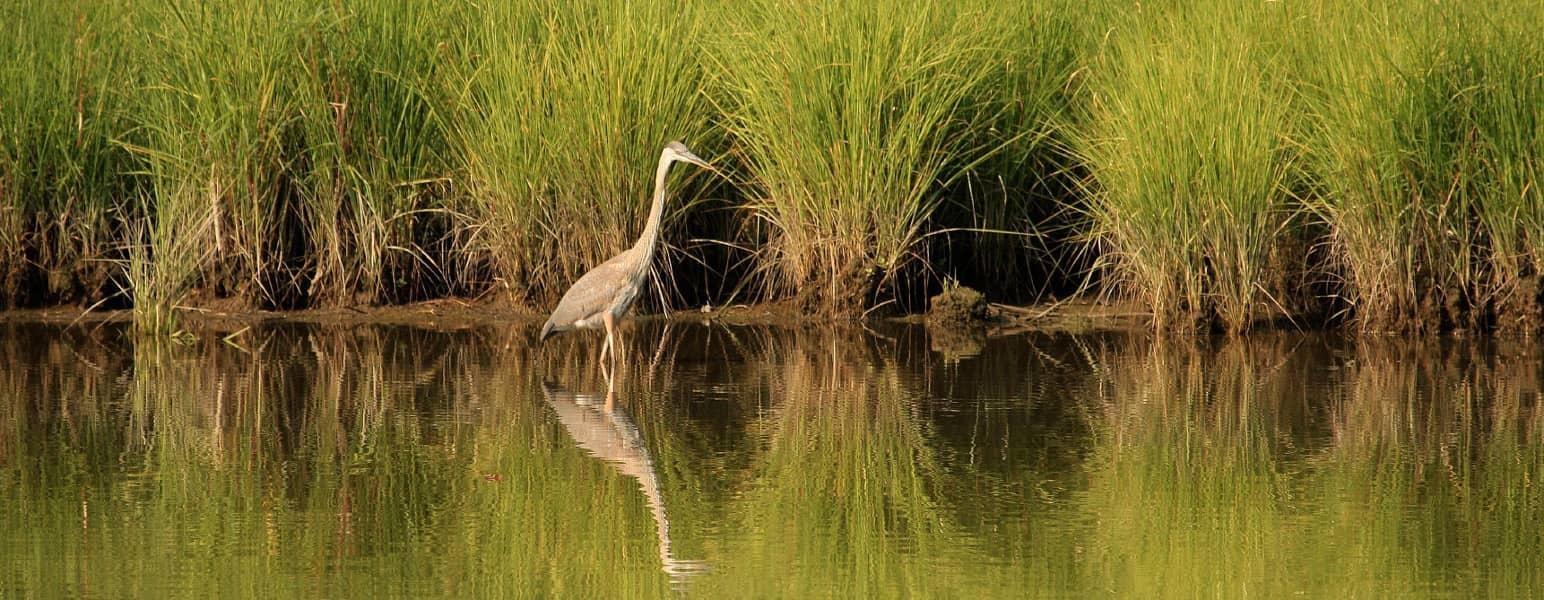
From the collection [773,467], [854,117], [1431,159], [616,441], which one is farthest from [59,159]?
[1431,159]

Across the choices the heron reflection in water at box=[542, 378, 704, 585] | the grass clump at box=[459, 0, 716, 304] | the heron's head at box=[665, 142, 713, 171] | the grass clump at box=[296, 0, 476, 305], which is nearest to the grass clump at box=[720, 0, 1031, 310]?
the grass clump at box=[459, 0, 716, 304]

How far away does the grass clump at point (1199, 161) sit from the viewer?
10062mm

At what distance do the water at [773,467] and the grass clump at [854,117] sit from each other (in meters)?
0.62

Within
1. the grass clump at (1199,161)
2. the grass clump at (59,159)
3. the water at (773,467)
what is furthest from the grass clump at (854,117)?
the grass clump at (59,159)

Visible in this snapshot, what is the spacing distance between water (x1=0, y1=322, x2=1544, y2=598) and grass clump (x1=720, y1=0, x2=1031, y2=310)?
0.62m

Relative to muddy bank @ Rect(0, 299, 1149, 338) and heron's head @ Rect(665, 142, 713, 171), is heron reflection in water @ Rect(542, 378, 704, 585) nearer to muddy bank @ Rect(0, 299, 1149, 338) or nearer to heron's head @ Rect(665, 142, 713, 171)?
heron's head @ Rect(665, 142, 713, 171)

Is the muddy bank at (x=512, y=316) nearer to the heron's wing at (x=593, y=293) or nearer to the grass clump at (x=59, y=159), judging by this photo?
the grass clump at (x=59, y=159)

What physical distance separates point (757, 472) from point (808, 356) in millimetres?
2967

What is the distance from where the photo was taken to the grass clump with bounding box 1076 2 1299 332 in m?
10.1

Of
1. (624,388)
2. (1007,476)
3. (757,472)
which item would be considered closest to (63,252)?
(624,388)

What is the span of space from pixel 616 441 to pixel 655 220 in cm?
261

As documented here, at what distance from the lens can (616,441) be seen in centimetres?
775

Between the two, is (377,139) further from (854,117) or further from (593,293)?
(854,117)

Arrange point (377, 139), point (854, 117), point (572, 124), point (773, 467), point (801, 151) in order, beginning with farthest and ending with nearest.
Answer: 1. point (377, 139)
2. point (572, 124)
3. point (801, 151)
4. point (854, 117)
5. point (773, 467)
